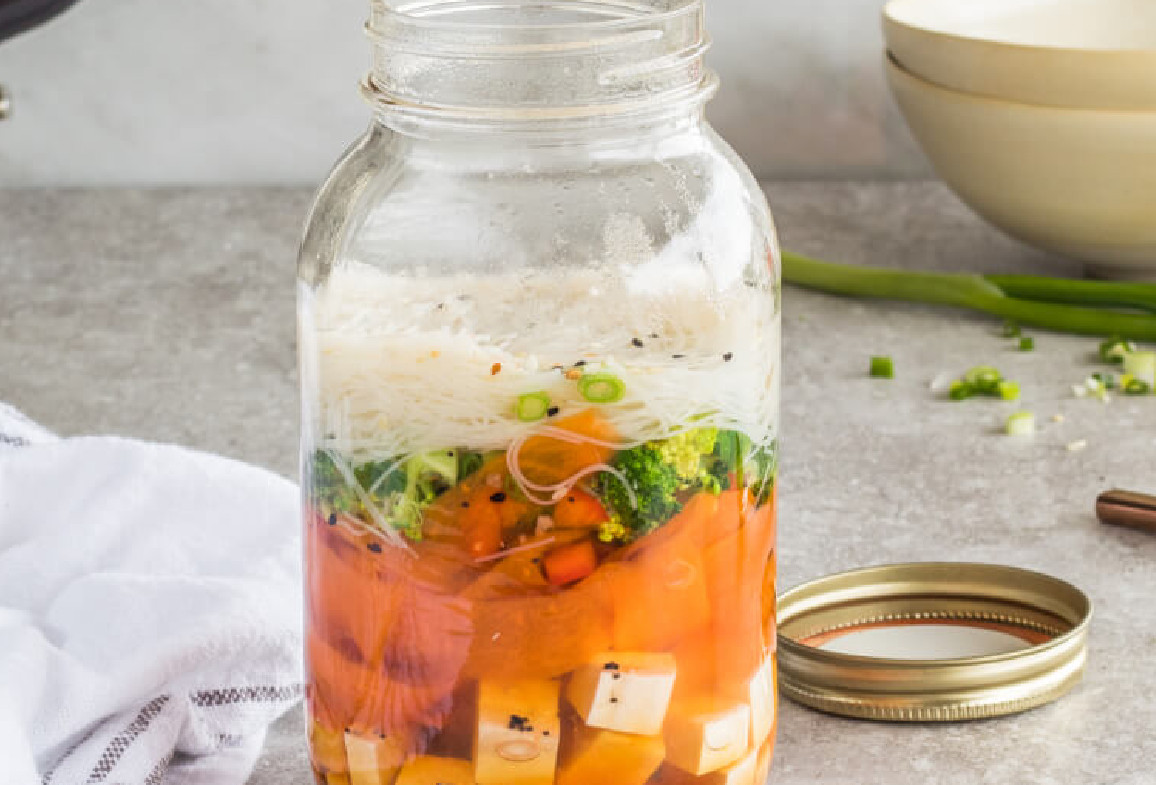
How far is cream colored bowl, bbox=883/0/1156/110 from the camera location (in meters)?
1.33

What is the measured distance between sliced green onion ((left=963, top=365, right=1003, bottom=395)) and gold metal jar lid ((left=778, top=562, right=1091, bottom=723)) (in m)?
0.45

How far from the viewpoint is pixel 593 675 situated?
637 mm

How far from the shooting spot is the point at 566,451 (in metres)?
0.63

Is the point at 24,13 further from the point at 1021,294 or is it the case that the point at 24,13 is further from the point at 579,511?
the point at 579,511

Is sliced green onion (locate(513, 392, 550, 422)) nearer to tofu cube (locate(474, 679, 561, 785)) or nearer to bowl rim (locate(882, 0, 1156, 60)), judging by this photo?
tofu cube (locate(474, 679, 561, 785))

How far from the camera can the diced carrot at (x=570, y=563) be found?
2.07ft

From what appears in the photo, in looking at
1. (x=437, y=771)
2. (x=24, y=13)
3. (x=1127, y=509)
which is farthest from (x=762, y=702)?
(x=24, y=13)

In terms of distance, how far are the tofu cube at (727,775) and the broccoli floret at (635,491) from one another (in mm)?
98

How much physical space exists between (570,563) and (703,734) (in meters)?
0.09

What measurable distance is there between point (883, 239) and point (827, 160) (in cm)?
22

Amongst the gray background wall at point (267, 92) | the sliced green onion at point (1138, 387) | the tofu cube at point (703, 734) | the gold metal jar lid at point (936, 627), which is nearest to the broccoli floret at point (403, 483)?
the tofu cube at point (703, 734)

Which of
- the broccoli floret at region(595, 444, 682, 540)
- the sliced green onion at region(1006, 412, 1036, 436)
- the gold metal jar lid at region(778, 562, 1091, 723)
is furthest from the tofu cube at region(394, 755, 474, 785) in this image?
the sliced green onion at region(1006, 412, 1036, 436)

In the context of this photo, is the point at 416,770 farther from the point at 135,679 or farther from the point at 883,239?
the point at 883,239

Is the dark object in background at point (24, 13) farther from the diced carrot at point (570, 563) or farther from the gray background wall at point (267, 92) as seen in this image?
the diced carrot at point (570, 563)
